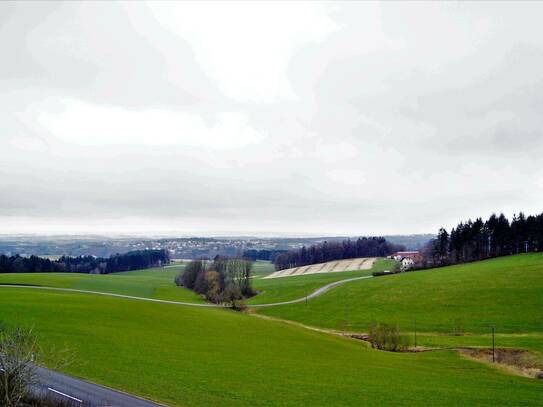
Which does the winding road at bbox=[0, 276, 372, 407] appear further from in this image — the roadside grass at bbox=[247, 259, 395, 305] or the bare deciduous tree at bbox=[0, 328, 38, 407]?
the roadside grass at bbox=[247, 259, 395, 305]

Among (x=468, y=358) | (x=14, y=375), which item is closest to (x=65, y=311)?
(x=14, y=375)

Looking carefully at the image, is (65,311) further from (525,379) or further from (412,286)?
(412,286)

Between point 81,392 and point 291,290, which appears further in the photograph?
point 291,290

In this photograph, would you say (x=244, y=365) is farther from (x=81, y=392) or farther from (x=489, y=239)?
(x=489, y=239)

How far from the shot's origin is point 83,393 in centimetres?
2680

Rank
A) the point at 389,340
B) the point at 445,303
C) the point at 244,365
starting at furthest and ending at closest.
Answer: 1. the point at 445,303
2. the point at 389,340
3. the point at 244,365

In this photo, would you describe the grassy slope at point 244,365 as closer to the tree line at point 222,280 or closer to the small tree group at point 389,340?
the small tree group at point 389,340

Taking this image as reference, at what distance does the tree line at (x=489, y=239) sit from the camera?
4742 inches

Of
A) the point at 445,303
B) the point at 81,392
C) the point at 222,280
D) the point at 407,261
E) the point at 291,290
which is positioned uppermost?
the point at 407,261

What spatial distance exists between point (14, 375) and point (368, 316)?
6558 centimetres

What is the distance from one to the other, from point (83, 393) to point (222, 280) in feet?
315

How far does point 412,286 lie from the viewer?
305ft

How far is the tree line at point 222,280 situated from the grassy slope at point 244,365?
125ft

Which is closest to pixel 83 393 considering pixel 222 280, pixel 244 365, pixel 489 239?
pixel 244 365
